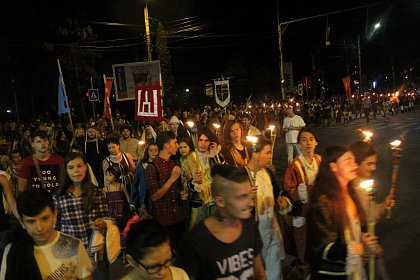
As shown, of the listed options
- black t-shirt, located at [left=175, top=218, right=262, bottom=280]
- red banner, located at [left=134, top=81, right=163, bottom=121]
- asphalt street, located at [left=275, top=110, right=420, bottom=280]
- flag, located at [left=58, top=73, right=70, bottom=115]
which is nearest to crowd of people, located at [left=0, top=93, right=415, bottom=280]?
black t-shirt, located at [left=175, top=218, right=262, bottom=280]

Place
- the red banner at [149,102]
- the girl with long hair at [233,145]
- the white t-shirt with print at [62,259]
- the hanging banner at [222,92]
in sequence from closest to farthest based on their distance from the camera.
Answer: the white t-shirt with print at [62,259] → the girl with long hair at [233,145] → the red banner at [149,102] → the hanging banner at [222,92]

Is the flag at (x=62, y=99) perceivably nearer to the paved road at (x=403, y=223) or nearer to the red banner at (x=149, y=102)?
the red banner at (x=149, y=102)

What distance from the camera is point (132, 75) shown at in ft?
53.8

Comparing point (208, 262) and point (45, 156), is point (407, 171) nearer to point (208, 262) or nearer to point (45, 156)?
point (45, 156)

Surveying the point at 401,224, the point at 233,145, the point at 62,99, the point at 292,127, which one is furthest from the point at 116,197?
the point at 292,127

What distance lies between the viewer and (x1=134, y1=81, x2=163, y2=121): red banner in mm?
9164

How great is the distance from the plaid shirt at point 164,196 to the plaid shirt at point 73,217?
1.30m

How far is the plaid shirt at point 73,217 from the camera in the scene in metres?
3.91

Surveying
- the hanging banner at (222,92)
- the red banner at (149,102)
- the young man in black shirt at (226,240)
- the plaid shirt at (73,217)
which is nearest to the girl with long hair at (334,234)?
the young man in black shirt at (226,240)

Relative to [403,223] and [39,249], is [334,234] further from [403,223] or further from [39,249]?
[403,223]

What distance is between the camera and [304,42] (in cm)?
5400

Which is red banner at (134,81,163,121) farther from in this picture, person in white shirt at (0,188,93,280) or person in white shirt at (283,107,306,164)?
person in white shirt at (0,188,93,280)

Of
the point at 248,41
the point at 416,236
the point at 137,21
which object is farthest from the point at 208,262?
the point at 248,41

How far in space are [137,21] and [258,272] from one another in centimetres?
3508
